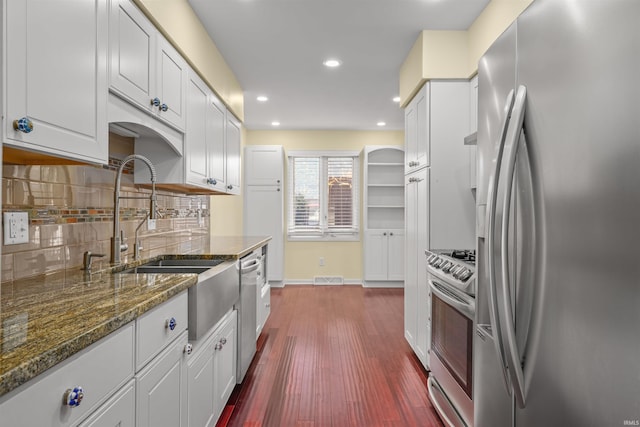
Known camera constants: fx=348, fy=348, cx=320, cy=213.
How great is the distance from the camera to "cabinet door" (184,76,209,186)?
227 centimetres

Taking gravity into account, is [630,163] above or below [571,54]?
below

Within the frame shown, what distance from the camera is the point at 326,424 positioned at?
1.99 meters

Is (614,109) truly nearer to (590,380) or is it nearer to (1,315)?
(590,380)

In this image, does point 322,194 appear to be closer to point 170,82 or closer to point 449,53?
point 449,53

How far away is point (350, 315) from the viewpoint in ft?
13.5

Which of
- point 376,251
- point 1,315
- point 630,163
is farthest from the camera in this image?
point 376,251

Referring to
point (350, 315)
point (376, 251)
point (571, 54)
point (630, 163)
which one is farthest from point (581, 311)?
point (376, 251)

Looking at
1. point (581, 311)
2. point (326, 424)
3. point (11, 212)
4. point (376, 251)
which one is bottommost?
point (326, 424)

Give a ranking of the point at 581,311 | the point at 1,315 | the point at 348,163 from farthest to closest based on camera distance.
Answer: the point at 348,163, the point at 1,315, the point at 581,311

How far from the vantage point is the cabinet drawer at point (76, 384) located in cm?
65

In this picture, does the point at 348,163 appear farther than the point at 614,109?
Yes

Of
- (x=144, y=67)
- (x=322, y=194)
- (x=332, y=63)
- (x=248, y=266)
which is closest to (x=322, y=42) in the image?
(x=332, y=63)

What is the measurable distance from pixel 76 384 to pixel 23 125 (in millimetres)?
708

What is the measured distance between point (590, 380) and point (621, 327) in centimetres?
15
